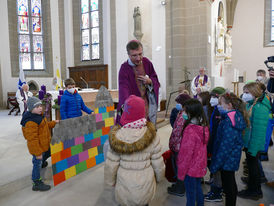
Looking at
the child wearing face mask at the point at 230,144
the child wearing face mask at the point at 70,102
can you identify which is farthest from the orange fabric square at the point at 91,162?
the child wearing face mask at the point at 230,144

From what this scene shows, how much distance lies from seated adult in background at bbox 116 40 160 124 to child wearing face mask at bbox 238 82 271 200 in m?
1.09

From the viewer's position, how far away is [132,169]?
6.18ft

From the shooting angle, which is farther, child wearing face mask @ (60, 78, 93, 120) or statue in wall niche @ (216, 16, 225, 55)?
statue in wall niche @ (216, 16, 225, 55)

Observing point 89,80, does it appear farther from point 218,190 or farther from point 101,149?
point 218,190

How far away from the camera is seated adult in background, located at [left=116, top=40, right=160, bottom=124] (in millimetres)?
2635

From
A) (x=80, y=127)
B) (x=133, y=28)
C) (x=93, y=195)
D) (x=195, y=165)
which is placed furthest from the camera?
(x=133, y=28)

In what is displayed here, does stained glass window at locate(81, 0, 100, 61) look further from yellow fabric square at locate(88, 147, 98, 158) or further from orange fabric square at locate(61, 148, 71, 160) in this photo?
orange fabric square at locate(61, 148, 71, 160)

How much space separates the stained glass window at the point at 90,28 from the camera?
487 inches

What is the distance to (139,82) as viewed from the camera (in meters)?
2.73

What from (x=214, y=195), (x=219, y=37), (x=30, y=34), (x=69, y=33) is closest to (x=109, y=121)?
(x=214, y=195)

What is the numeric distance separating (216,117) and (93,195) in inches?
67.0

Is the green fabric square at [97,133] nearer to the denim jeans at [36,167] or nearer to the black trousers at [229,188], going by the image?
the denim jeans at [36,167]

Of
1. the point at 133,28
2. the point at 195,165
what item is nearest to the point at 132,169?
the point at 195,165

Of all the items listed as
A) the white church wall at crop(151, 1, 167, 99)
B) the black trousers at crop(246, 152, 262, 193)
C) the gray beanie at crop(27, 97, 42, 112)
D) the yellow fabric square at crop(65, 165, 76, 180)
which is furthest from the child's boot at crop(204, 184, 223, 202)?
the white church wall at crop(151, 1, 167, 99)
